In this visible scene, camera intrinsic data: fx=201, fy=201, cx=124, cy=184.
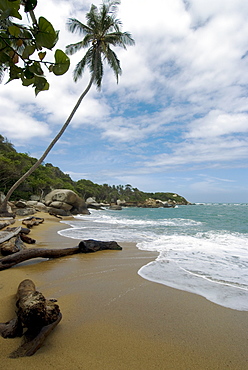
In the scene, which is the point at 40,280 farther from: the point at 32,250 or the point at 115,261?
the point at 115,261

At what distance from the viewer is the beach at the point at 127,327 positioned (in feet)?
5.56

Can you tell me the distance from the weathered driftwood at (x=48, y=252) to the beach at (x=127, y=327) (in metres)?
0.21

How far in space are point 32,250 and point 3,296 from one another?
166 cm

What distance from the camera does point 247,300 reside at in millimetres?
3135

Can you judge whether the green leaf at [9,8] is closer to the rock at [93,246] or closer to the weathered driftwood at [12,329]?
the weathered driftwood at [12,329]

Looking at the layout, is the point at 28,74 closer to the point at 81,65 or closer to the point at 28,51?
the point at 28,51

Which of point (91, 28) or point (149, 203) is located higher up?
point (91, 28)

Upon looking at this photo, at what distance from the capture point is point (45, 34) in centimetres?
87

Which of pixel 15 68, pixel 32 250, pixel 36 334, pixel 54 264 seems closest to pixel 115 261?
pixel 54 264

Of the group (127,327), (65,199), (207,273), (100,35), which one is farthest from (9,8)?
(65,199)

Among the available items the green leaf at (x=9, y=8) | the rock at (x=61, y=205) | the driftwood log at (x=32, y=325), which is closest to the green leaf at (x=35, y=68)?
the green leaf at (x=9, y=8)

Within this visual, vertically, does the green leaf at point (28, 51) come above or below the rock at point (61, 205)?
above

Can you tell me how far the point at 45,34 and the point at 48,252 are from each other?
185 inches

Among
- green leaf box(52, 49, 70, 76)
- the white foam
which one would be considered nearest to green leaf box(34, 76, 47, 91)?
green leaf box(52, 49, 70, 76)
